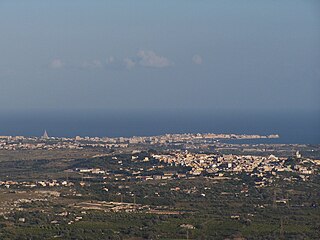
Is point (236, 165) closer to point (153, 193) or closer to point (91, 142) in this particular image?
point (153, 193)

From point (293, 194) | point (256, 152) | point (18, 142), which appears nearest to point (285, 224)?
point (293, 194)

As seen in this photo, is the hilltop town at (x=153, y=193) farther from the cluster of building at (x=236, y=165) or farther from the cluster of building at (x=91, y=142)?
the cluster of building at (x=91, y=142)

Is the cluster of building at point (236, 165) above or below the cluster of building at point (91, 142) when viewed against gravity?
below

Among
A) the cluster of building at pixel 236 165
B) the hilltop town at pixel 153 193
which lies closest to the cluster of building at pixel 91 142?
the hilltop town at pixel 153 193

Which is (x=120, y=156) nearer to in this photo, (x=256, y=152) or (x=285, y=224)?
(x=256, y=152)

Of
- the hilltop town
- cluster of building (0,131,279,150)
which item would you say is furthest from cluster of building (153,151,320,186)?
cluster of building (0,131,279,150)

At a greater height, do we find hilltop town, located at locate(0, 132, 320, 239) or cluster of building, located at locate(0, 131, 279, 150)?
cluster of building, located at locate(0, 131, 279, 150)

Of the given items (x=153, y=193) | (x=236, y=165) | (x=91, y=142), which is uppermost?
(x=91, y=142)

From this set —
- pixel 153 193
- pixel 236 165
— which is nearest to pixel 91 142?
pixel 236 165

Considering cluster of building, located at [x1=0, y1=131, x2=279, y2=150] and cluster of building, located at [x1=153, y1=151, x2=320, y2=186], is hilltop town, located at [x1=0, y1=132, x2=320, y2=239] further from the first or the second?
cluster of building, located at [x1=0, y1=131, x2=279, y2=150]

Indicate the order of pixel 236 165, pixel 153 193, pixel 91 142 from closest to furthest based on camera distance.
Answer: pixel 153 193
pixel 236 165
pixel 91 142

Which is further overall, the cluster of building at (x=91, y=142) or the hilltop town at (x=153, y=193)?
the cluster of building at (x=91, y=142)
